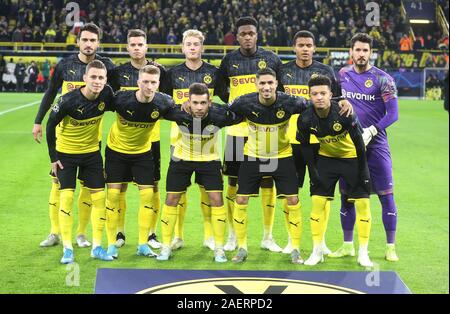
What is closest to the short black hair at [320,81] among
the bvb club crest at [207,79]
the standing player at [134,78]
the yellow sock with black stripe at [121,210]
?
the bvb club crest at [207,79]

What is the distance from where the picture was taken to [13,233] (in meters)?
8.52

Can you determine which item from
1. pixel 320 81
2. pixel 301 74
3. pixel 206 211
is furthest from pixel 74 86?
pixel 320 81

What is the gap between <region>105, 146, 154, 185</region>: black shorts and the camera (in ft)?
24.9

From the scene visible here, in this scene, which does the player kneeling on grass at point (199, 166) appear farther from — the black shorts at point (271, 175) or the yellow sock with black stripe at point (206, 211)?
the yellow sock with black stripe at point (206, 211)

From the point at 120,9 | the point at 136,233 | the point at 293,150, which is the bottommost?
the point at 136,233

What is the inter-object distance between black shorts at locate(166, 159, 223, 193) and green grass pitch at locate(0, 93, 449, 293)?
2.33 feet

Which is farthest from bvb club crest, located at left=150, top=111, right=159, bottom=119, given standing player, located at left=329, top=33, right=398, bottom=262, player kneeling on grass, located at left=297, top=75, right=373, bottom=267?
standing player, located at left=329, top=33, right=398, bottom=262

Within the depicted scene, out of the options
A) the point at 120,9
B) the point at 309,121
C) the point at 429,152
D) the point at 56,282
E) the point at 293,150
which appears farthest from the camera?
the point at 120,9

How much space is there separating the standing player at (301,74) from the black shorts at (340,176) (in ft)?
1.49

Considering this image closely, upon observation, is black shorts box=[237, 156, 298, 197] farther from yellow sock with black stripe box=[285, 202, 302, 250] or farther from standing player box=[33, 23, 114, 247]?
standing player box=[33, 23, 114, 247]

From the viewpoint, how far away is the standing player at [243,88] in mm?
8008

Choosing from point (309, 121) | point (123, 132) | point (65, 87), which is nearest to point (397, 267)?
point (309, 121)
